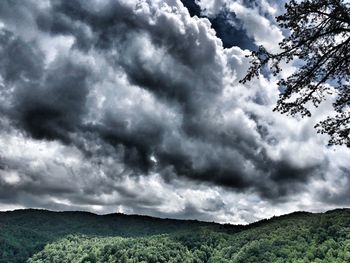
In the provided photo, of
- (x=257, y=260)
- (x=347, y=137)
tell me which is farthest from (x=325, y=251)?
(x=347, y=137)

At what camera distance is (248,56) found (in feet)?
57.4

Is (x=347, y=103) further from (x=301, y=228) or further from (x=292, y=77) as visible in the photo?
(x=301, y=228)

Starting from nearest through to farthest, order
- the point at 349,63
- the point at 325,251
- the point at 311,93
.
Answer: the point at 349,63
the point at 311,93
the point at 325,251

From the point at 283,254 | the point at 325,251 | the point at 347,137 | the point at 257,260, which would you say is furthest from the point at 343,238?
the point at 347,137

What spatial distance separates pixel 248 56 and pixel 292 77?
2125mm

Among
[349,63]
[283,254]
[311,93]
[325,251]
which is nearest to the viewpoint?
[349,63]

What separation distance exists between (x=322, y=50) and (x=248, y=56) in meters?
→ 2.98

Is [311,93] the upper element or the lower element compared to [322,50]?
lower

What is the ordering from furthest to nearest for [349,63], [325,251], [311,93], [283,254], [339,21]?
[283,254] → [325,251] → [311,93] → [349,63] → [339,21]

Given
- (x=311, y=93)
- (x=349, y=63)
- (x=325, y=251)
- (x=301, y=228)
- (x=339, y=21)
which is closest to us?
(x=339, y=21)

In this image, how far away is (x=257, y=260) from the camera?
568 ft

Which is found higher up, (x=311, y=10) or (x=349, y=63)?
(x=311, y=10)

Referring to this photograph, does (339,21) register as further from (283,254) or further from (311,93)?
(283,254)

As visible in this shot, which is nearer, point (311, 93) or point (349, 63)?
point (349, 63)
